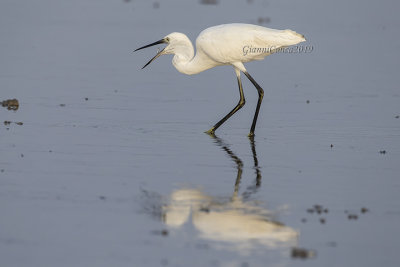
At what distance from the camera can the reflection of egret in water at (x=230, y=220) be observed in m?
7.75

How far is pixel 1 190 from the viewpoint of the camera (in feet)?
29.9

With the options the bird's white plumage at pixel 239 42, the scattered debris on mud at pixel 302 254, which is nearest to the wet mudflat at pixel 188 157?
the scattered debris on mud at pixel 302 254

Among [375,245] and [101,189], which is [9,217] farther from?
[375,245]

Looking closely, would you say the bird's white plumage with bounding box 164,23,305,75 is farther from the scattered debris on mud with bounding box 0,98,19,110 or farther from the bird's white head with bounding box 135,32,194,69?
the scattered debris on mud with bounding box 0,98,19,110

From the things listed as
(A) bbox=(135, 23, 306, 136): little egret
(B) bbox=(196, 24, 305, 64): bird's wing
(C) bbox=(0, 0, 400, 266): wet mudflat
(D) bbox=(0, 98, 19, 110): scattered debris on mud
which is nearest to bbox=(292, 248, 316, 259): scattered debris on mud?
(C) bbox=(0, 0, 400, 266): wet mudflat

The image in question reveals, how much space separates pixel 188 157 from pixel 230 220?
9.10ft

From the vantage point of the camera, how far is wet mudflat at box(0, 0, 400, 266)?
7.68 m

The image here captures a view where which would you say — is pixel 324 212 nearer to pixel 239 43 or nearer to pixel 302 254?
pixel 302 254

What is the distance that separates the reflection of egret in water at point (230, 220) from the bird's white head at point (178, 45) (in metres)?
4.53

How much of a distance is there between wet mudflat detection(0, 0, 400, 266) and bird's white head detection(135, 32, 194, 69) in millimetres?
953

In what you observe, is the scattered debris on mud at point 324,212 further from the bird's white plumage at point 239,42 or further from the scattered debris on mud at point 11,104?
the scattered debris on mud at point 11,104

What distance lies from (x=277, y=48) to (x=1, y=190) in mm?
5515

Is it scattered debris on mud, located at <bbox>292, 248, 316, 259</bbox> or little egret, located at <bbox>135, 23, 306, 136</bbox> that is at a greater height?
little egret, located at <bbox>135, 23, 306, 136</bbox>

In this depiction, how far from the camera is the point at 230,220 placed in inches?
326
